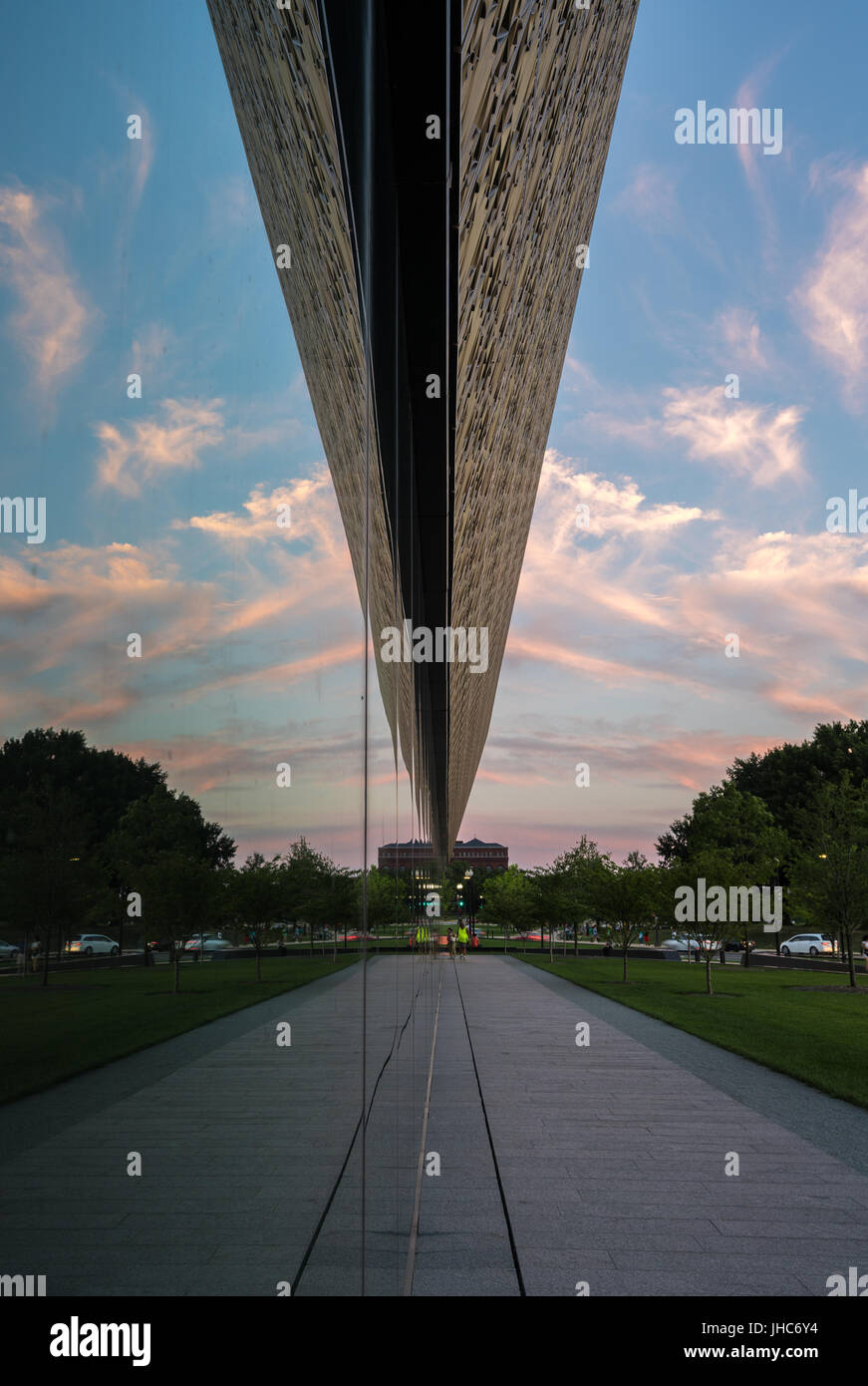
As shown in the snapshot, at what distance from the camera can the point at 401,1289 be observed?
4.34 meters

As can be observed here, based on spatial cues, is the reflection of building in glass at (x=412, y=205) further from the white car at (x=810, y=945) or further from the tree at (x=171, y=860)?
the white car at (x=810, y=945)

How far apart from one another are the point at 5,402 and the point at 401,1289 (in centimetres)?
479

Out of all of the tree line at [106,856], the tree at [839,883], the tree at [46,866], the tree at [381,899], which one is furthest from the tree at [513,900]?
the tree at [46,866]

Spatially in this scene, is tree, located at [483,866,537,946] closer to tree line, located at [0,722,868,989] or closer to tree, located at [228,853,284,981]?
tree line, located at [0,722,868,989]

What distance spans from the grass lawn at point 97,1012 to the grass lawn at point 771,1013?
478 inches

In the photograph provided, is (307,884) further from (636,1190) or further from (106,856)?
(636,1190)

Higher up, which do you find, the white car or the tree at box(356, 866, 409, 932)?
the tree at box(356, 866, 409, 932)

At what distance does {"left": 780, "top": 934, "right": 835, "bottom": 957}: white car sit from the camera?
56.3 metres

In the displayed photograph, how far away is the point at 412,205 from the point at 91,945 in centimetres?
308

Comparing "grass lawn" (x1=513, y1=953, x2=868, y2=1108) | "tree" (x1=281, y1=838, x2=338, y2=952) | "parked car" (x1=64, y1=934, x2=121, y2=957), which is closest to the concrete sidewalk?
"grass lawn" (x1=513, y1=953, x2=868, y2=1108)

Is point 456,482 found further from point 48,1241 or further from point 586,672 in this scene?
point 586,672

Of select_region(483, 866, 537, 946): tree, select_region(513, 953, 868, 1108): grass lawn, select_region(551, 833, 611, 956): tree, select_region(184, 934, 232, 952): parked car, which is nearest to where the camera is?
select_region(184, 934, 232, 952): parked car

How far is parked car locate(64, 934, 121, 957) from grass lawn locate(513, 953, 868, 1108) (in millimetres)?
12476
